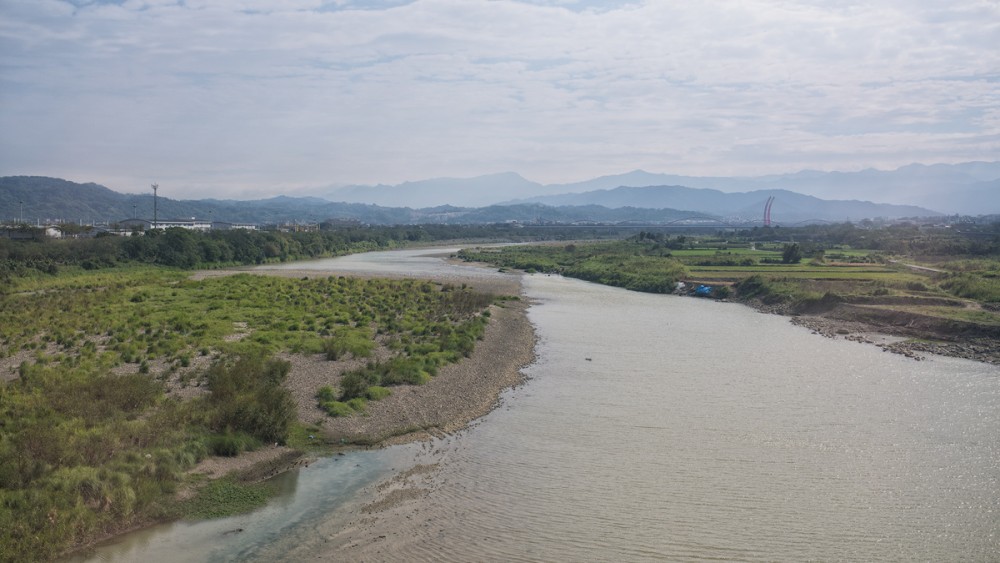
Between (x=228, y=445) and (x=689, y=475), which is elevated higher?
(x=228, y=445)

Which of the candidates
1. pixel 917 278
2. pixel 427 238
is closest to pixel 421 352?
pixel 917 278

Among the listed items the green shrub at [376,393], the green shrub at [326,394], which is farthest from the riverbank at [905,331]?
the green shrub at [326,394]

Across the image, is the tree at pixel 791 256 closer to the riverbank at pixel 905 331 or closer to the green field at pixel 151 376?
the riverbank at pixel 905 331

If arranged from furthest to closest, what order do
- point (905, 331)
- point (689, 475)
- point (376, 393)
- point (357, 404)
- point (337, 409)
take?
1. point (905, 331)
2. point (376, 393)
3. point (357, 404)
4. point (337, 409)
5. point (689, 475)

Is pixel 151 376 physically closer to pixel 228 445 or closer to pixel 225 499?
pixel 228 445

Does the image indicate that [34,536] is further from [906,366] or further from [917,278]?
[917,278]

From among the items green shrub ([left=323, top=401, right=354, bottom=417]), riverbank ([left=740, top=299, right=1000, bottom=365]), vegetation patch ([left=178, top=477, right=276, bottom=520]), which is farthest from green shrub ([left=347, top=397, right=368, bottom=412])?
riverbank ([left=740, top=299, right=1000, bottom=365])

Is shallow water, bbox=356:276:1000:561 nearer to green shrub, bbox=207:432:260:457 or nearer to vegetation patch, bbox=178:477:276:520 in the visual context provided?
vegetation patch, bbox=178:477:276:520

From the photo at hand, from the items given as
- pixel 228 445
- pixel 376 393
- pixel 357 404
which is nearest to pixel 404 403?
pixel 376 393
